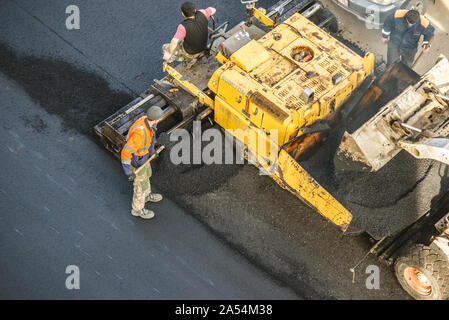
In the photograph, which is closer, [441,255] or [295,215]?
[441,255]

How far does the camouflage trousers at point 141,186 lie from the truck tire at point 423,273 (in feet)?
13.2

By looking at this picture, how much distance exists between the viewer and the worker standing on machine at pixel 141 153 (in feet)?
29.3

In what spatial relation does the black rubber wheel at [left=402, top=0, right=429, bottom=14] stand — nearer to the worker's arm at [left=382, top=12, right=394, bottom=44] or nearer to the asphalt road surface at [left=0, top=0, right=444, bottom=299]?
the worker's arm at [left=382, top=12, right=394, bottom=44]

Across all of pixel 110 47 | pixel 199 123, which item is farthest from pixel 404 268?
pixel 110 47

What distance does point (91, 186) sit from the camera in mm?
10219

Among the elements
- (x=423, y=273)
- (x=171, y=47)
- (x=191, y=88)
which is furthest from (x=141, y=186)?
(x=423, y=273)

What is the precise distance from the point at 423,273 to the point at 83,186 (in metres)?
5.53

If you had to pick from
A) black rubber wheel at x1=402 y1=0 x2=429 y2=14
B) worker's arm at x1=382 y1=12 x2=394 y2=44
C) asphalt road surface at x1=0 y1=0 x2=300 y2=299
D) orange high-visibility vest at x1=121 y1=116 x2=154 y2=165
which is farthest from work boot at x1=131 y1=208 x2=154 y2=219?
black rubber wheel at x1=402 y1=0 x2=429 y2=14

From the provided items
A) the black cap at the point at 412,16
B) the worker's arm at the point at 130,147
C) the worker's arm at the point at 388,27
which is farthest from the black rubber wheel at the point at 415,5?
the worker's arm at the point at 130,147

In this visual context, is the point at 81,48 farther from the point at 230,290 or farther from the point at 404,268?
the point at 404,268

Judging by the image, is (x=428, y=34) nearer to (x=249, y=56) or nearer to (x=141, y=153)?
(x=249, y=56)

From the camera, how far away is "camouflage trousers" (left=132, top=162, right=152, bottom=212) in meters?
9.34

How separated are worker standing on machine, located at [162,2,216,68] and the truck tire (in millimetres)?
4754

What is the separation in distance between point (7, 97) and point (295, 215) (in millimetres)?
5632
